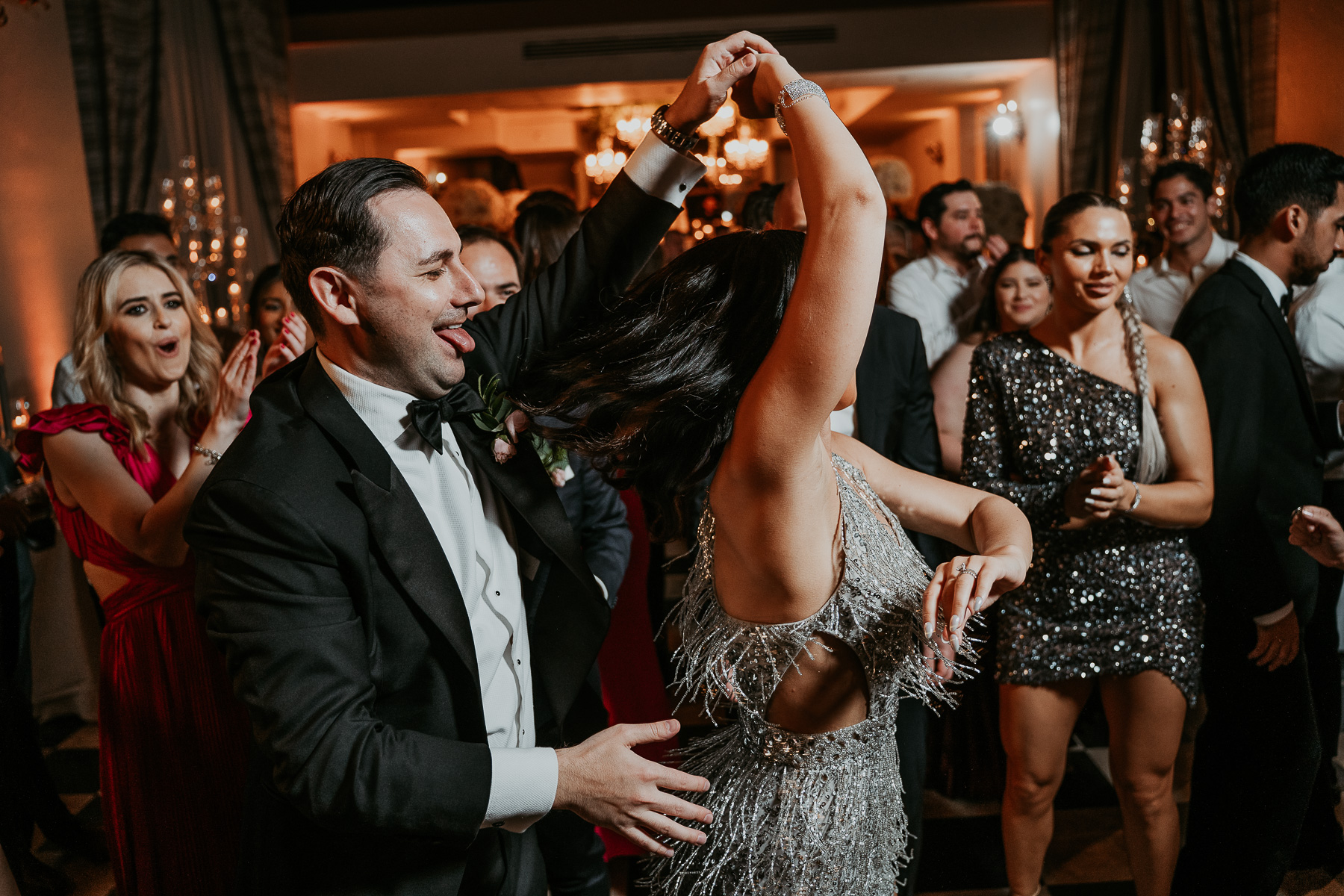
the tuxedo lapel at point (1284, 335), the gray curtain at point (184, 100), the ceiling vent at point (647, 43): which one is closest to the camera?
the tuxedo lapel at point (1284, 335)

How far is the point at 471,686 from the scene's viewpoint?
1.18 m

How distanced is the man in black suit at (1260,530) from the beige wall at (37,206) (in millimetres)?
4053

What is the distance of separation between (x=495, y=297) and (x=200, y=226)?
3077 mm

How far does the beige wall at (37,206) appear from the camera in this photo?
13.7ft

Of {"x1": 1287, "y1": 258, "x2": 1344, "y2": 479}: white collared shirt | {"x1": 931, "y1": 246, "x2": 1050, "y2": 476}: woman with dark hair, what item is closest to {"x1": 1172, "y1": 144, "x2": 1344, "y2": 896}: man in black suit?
{"x1": 1287, "y1": 258, "x2": 1344, "y2": 479}: white collared shirt

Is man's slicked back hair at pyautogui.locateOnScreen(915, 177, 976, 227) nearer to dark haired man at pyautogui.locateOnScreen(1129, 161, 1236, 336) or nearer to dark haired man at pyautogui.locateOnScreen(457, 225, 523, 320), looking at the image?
dark haired man at pyautogui.locateOnScreen(1129, 161, 1236, 336)

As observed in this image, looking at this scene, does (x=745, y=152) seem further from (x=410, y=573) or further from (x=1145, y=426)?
(x=410, y=573)

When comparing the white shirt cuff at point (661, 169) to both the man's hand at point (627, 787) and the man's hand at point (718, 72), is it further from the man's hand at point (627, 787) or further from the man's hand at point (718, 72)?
the man's hand at point (627, 787)

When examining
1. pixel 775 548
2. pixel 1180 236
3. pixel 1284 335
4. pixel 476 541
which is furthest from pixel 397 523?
pixel 1180 236

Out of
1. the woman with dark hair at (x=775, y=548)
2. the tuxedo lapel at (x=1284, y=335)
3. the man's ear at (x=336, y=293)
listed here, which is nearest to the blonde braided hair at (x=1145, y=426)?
the tuxedo lapel at (x=1284, y=335)

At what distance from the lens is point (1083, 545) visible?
6.96ft

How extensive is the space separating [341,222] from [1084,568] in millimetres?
1709

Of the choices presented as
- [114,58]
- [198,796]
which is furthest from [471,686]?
[114,58]

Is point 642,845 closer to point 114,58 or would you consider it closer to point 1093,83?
point 114,58
